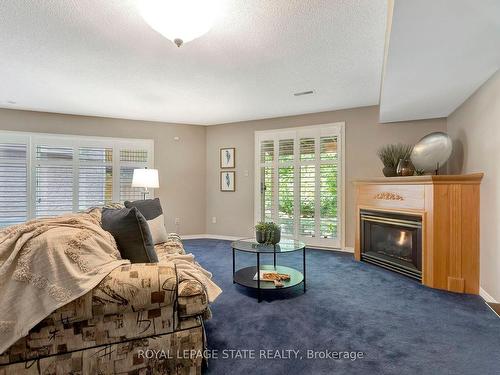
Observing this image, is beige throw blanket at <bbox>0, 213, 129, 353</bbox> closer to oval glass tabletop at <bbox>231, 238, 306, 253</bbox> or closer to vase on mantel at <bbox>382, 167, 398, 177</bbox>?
oval glass tabletop at <bbox>231, 238, 306, 253</bbox>

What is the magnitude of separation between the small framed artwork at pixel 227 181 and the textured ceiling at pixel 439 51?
2866 mm

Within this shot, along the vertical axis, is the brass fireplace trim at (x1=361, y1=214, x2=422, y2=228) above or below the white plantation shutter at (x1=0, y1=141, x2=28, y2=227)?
below

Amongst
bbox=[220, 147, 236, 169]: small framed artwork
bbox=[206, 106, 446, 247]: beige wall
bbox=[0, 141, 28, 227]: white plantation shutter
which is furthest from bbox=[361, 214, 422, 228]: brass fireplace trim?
bbox=[0, 141, 28, 227]: white plantation shutter

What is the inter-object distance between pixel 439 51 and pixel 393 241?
7.26ft

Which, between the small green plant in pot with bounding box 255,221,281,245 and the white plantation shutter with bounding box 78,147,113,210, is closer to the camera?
the small green plant in pot with bounding box 255,221,281,245

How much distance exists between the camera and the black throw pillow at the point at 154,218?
2871 millimetres

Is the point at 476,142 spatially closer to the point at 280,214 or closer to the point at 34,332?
the point at 280,214

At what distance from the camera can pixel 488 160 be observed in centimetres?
258

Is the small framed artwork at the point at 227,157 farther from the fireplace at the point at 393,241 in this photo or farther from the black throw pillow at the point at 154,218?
the fireplace at the point at 393,241

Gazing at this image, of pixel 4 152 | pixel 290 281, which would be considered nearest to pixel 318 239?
pixel 290 281

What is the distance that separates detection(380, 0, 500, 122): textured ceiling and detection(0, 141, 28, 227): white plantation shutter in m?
5.34

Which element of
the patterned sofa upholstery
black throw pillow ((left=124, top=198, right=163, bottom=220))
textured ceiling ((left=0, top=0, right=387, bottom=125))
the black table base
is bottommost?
the black table base

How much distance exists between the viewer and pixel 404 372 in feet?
5.17

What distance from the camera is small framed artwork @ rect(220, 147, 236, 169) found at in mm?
5258
